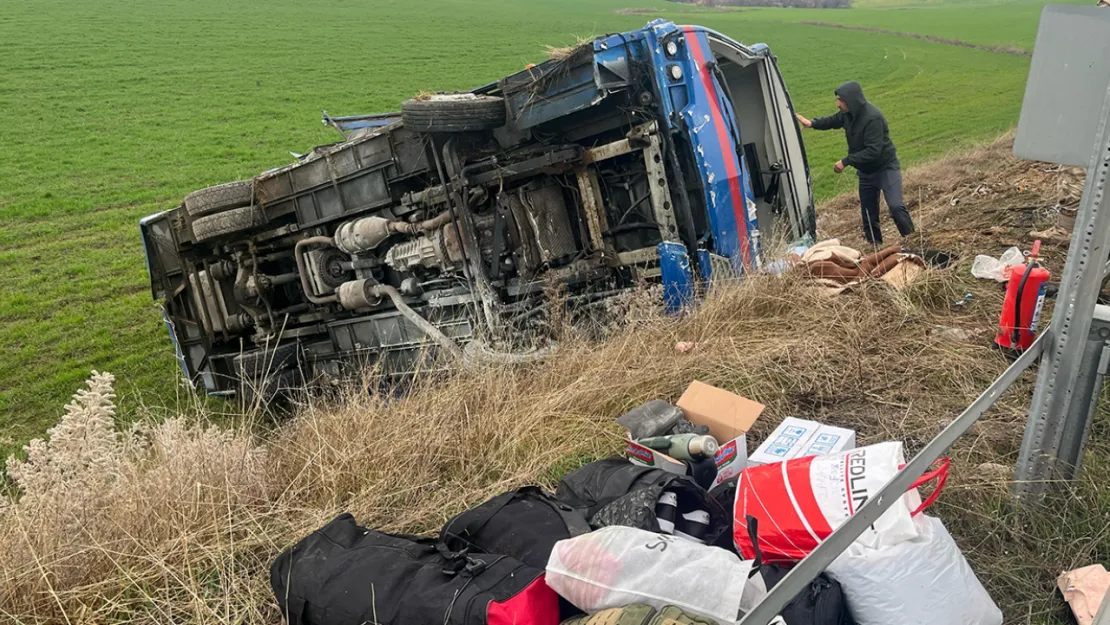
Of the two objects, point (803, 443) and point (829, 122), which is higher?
point (829, 122)

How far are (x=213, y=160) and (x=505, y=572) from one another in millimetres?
18059

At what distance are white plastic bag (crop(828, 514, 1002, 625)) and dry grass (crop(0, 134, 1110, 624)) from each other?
0.40 m

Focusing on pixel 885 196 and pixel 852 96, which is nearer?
pixel 852 96

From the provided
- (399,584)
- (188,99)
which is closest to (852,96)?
(399,584)

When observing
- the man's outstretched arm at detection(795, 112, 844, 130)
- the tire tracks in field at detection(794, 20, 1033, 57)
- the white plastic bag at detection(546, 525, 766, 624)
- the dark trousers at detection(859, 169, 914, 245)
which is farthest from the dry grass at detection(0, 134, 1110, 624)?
the tire tracks in field at detection(794, 20, 1033, 57)

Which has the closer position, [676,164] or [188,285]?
[676,164]

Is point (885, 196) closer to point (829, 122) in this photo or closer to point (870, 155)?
point (870, 155)

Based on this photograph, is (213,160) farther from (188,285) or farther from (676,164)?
(676,164)

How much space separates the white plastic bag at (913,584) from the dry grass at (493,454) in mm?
399

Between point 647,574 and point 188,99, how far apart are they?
2433 cm

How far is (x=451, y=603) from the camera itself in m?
1.98

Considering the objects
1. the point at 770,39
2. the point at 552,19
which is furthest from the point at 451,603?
the point at 552,19

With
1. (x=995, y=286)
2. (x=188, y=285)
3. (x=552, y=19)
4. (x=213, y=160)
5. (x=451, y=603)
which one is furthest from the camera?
(x=552, y=19)

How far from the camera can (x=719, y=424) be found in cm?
318
